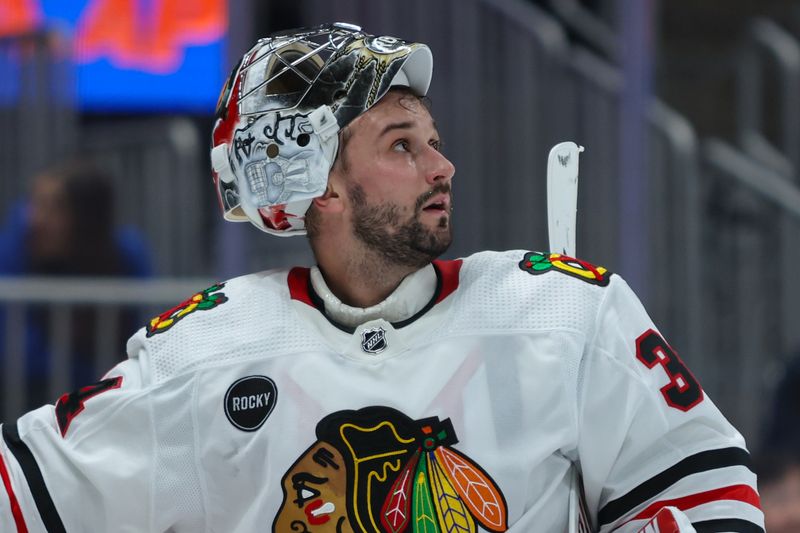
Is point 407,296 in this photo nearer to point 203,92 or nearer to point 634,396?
point 634,396

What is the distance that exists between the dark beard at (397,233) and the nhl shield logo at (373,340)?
162 millimetres

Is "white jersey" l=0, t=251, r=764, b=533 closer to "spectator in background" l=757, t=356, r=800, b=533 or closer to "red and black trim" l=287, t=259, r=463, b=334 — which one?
"red and black trim" l=287, t=259, r=463, b=334

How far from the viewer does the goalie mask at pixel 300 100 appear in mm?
2441

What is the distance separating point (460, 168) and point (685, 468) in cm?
273

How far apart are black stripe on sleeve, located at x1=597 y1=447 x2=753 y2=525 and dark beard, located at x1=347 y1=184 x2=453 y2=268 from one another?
1.93 feet

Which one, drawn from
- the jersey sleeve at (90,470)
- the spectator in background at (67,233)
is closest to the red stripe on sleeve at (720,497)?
the jersey sleeve at (90,470)

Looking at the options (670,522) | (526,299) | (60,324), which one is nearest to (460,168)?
(60,324)

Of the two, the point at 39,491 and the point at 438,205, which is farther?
the point at 438,205

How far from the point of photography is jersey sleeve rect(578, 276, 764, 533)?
221 cm

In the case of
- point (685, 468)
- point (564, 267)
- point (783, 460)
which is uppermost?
point (564, 267)

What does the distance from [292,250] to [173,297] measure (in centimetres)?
104

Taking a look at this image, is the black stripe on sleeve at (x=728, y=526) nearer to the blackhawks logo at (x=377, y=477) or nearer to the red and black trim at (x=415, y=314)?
the blackhawks logo at (x=377, y=477)

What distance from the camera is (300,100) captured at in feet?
8.05

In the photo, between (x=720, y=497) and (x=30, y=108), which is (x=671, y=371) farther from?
(x=30, y=108)
